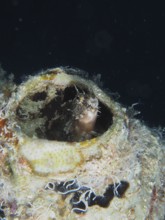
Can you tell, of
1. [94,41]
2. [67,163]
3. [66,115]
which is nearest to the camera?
[67,163]

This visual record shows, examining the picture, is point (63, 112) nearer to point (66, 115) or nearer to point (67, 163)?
point (66, 115)

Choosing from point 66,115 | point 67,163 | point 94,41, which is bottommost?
point 67,163

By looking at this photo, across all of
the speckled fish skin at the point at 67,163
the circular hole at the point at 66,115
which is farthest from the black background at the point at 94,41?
the speckled fish skin at the point at 67,163

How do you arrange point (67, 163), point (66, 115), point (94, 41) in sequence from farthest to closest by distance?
point (94, 41) → point (66, 115) → point (67, 163)

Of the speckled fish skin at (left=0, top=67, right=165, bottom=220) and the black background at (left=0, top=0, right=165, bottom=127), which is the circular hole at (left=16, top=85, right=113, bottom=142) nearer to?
the speckled fish skin at (left=0, top=67, right=165, bottom=220)

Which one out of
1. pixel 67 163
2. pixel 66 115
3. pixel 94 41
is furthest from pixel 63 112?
pixel 94 41

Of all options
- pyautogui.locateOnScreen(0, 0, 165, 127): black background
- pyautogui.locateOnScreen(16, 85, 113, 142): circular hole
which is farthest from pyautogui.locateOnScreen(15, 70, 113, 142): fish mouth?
pyautogui.locateOnScreen(0, 0, 165, 127): black background
